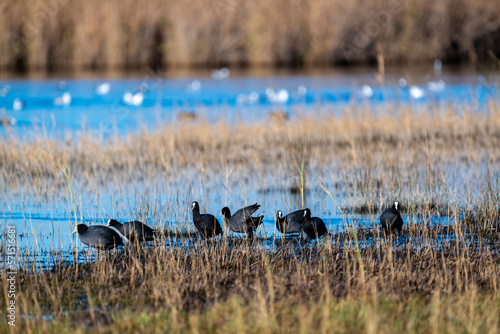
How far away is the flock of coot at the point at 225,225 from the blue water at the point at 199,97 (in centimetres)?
736

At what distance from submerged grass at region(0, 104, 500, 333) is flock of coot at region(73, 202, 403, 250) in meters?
0.12

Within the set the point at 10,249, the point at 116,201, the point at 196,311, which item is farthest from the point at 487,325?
the point at 116,201

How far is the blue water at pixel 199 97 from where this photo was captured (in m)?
15.7

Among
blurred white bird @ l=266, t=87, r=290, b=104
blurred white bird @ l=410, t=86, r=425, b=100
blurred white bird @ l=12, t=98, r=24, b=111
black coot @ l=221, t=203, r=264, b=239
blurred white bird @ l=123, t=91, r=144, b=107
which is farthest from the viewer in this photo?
blurred white bird @ l=266, t=87, r=290, b=104

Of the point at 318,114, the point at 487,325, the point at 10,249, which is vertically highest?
the point at 318,114

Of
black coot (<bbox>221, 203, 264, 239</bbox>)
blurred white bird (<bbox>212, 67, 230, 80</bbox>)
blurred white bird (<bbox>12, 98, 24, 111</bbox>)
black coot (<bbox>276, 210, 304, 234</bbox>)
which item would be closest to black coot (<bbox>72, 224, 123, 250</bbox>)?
black coot (<bbox>221, 203, 264, 239</bbox>)

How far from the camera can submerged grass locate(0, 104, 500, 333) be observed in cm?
408

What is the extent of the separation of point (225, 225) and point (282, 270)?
1.45 m

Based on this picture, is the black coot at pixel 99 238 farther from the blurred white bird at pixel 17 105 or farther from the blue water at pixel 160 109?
the blurred white bird at pixel 17 105

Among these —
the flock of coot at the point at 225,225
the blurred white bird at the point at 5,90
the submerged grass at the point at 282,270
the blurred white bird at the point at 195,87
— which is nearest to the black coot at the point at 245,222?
the flock of coot at the point at 225,225

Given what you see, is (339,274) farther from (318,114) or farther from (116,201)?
(318,114)

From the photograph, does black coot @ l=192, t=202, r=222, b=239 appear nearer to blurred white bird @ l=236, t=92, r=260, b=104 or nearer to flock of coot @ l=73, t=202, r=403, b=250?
flock of coot @ l=73, t=202, r=403, b=250

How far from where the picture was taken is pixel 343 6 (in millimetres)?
24578

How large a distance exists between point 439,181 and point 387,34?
18.5 meters
